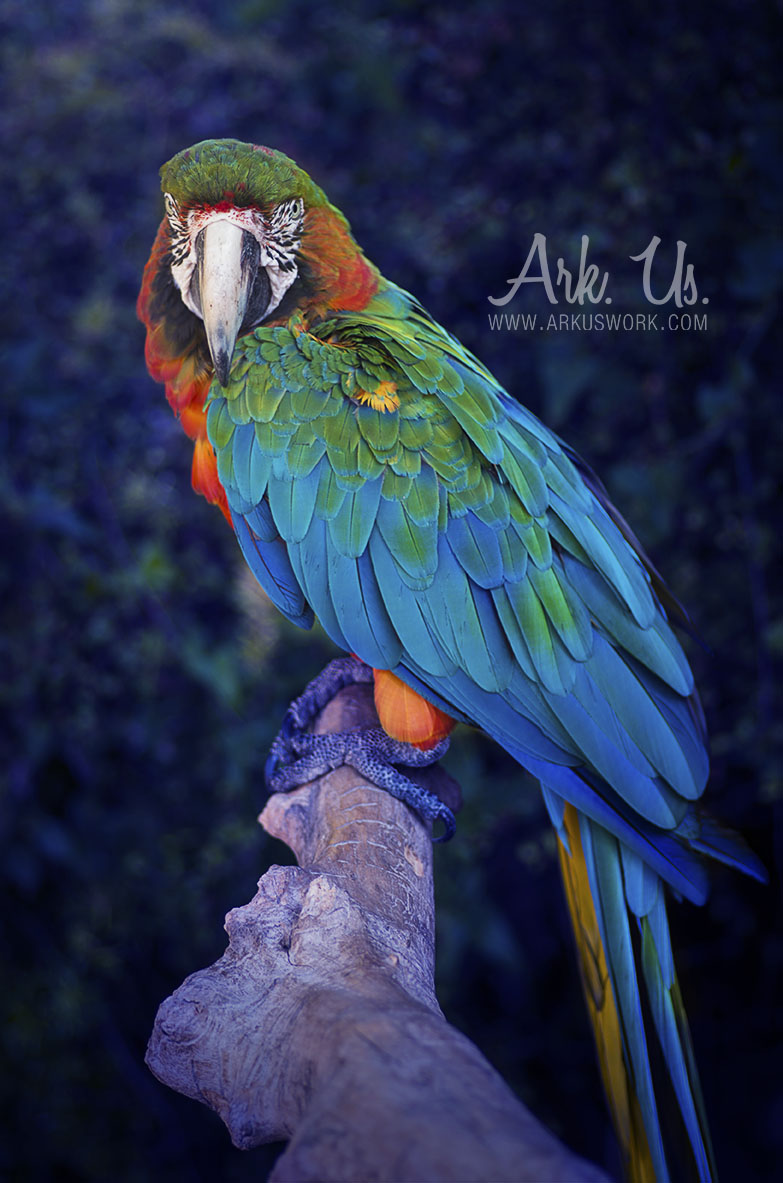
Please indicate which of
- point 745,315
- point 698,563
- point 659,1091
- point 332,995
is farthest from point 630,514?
point 332,995

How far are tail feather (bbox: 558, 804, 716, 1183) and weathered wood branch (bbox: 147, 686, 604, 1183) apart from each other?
26 cm

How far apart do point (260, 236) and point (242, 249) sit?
2.3 inches

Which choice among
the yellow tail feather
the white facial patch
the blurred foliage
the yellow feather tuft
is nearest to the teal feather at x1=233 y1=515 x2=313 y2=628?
the yellow feather tuft

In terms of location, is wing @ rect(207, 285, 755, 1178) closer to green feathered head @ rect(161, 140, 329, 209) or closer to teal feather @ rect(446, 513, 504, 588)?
teal feather @ rect(446, 513, 504, 588)

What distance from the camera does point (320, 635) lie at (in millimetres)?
2281

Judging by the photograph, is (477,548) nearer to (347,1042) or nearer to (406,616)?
(406,616)

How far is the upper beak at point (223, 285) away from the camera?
123 cm

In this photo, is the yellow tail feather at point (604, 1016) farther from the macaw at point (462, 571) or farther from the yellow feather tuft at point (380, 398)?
the yellow feather tuft at point (380, 398)

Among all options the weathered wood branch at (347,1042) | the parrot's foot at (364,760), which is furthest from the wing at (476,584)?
the weathered wood branch at (347,1042)

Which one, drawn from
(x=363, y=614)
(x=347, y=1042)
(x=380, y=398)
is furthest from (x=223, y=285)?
(x=347, y=1042)

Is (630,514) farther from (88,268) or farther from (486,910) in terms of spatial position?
(88,268)

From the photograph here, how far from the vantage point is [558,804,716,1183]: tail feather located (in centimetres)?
112

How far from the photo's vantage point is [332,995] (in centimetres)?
76

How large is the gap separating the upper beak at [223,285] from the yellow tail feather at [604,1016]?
80 cm
